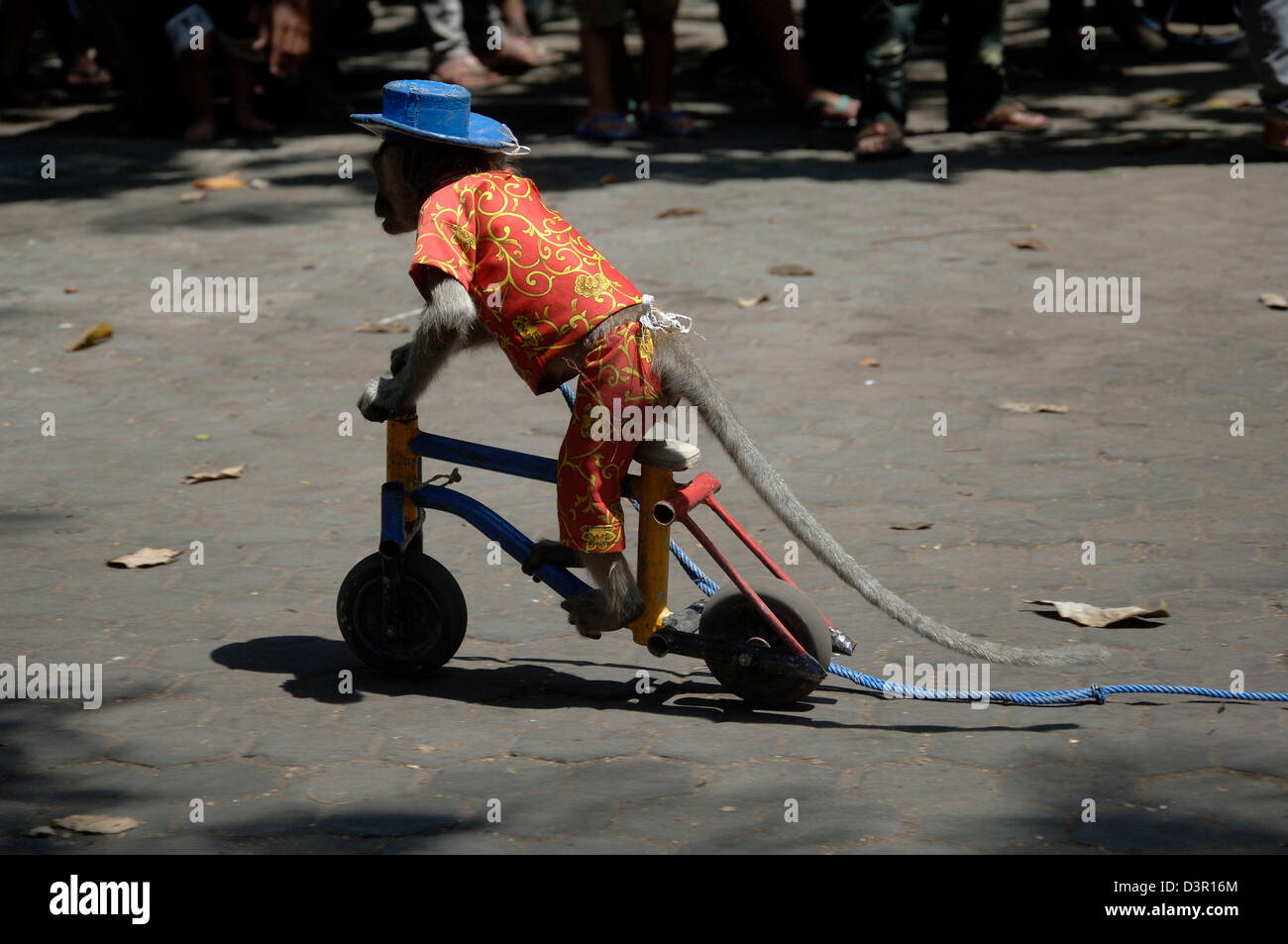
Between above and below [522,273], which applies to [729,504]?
below

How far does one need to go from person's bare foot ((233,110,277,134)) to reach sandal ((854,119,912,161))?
4.20 m

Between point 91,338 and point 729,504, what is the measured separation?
323cm

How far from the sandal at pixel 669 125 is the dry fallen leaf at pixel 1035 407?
215 inches

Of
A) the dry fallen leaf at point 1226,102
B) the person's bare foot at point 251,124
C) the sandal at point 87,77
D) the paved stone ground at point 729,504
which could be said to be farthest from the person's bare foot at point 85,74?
the dry fallen leaf at point 1226,102

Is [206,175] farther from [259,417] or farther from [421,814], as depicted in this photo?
[421,814]

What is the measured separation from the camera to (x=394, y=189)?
12.2ft

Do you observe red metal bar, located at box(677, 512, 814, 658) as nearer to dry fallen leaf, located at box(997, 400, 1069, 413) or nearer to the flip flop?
dry fallen leaf, located at box(997, 400, 1069, 413)

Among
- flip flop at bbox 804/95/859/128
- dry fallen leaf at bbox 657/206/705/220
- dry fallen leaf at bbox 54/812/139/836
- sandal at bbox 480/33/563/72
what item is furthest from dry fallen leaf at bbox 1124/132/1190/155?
dry fallen leaf at bbox 54/812/139/836

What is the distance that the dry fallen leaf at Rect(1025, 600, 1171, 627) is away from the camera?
13.4ft

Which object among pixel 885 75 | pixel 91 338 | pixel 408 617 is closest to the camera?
pixel 408 617

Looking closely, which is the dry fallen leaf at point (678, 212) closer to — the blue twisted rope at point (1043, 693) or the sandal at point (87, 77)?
the blue twisted rope at point (1043, 693)

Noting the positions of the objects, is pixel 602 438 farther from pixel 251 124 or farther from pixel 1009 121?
pixel 251 124

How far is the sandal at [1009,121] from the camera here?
10.3 metres

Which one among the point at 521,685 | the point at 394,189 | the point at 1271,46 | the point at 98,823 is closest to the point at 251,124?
the point at 1271,46
